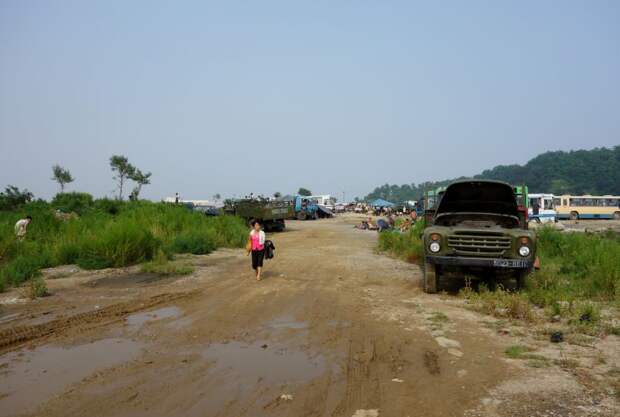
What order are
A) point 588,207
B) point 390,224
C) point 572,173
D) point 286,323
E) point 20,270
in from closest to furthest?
1. point 286,323
2. point 20,270
3. point 390,224
4. point 588,207
5. point 572,173

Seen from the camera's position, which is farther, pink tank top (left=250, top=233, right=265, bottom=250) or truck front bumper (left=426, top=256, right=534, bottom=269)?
pink tank top (left=250, top=233, right=265, bottom=250)

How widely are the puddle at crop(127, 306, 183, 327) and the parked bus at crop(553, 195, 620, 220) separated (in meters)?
44.2

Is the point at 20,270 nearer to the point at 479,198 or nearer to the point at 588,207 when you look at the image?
the point at 479,198

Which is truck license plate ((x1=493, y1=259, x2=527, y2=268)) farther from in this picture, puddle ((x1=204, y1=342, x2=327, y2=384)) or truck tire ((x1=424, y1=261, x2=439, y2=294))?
puddle ((x1=204, y1=342, x2=327, y2=384))

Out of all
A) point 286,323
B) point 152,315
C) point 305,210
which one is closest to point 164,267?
point 152,315

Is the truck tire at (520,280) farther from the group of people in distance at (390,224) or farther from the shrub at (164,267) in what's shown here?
the group of people in distance at (390,224)

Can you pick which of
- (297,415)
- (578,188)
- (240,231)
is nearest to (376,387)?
(297,415)

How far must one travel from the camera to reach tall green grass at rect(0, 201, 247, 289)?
1322 centimetres

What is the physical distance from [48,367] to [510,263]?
23.3 ft

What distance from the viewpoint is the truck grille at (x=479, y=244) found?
344 inches

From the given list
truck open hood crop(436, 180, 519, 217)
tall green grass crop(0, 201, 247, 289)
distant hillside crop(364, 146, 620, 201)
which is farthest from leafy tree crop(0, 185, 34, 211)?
distant hillside crop(364, 146, 620, 201)

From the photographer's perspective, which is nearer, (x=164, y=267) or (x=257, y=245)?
(x=257, y=245)

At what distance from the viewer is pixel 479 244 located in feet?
29.0

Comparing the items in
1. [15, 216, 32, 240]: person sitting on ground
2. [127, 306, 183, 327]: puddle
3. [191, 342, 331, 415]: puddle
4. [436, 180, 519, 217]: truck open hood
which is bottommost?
[191, 342, 331, 415]: puddle
